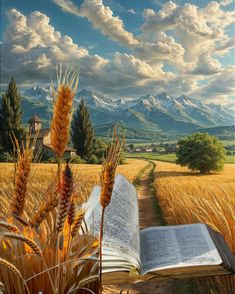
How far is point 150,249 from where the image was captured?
2.20 meters

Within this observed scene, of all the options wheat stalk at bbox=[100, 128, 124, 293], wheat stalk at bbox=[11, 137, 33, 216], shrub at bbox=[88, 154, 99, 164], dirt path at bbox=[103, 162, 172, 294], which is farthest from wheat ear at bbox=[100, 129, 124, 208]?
shrub at bbox=[88, 154, 99, 164]

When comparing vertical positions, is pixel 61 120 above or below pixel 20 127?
above

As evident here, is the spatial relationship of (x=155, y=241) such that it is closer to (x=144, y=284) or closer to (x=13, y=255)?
(x=144, y=284)

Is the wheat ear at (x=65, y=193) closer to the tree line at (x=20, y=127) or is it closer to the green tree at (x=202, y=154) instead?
the green tree at (x=202, y=154)

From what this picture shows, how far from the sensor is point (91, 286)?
4.16 ft

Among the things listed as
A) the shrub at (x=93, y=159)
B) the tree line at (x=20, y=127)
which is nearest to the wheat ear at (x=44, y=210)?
the tree line at (x=20, y=127)

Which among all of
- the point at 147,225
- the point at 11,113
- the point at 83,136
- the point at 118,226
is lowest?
the point at 147,225

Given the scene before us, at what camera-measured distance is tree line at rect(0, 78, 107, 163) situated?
34.6 meters

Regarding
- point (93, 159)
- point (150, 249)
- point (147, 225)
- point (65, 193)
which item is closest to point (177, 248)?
point (150, 249)

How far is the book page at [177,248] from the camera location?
192 centimetres

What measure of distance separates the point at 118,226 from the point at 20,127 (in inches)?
1406

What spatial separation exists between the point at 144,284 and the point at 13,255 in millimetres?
2038

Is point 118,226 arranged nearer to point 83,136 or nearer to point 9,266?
point 9,266

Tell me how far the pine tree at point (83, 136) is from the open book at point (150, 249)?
1394 inches
